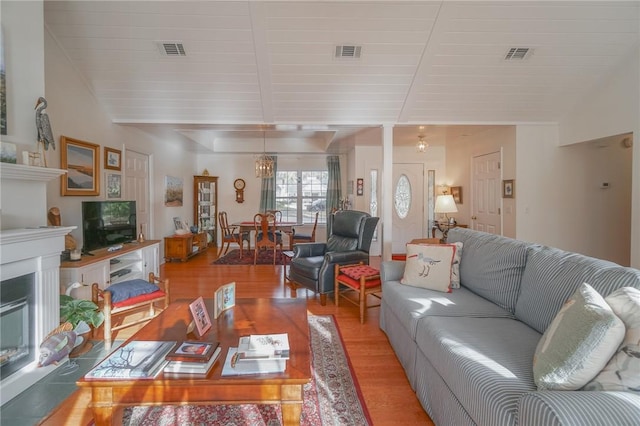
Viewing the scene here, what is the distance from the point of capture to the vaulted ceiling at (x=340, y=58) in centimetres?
276

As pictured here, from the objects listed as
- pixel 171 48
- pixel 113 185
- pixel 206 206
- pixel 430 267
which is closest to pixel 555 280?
pixel 430 267

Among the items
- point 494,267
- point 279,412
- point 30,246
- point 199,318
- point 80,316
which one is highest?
point 30,246

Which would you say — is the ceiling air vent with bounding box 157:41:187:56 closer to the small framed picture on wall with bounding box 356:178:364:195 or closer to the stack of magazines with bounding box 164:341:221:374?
the stack of magazines with bounding box 164:341:221:374

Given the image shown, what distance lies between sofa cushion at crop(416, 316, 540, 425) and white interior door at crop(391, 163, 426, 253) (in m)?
4.77

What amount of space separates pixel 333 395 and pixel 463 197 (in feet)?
16.0

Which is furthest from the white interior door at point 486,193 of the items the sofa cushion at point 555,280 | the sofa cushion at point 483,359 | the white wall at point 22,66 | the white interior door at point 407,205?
the white wall at point 22,66

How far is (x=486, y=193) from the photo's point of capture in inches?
197

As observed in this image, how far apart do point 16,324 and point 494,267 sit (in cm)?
319

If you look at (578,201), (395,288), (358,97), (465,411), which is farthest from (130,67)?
(578,201)

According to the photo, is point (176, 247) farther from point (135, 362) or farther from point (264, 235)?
point (135, 362)

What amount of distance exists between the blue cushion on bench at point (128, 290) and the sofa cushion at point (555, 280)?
290cm

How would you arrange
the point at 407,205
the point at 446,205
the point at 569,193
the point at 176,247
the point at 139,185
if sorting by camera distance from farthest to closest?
the point at 407,205
the point at 176,247
the point at 446,205
the point at 139,185
the point at 569,193

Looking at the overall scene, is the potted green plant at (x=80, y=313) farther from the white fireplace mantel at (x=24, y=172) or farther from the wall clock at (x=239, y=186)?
the wall clock at (x=239, y=186)

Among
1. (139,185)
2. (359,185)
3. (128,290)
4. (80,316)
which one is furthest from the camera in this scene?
(359,185)
